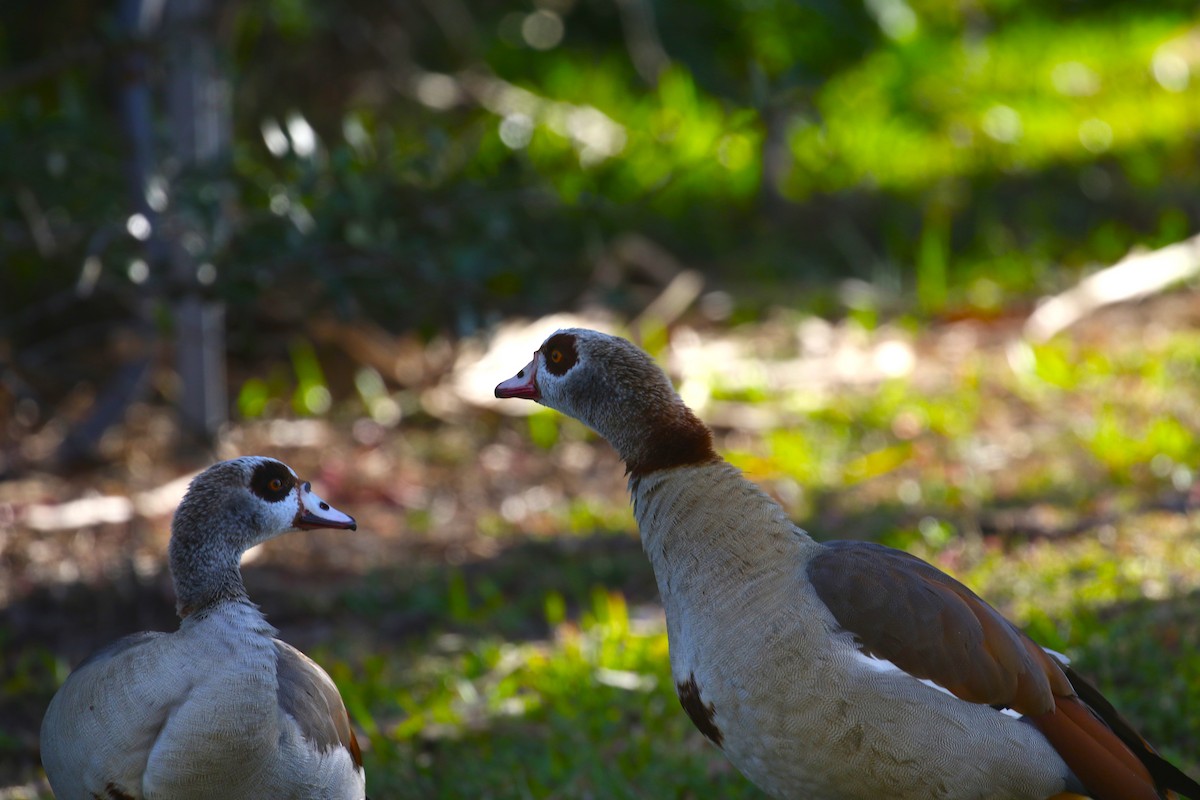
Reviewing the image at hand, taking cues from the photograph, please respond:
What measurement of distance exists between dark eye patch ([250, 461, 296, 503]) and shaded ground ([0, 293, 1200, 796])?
3.40 ft

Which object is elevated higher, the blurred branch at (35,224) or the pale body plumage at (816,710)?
the blurred branch at (35,224)

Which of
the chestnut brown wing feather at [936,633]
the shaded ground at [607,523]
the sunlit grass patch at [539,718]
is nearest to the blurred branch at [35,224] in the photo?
the shaded ground at [607,523]

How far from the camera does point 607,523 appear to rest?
19.4 ft

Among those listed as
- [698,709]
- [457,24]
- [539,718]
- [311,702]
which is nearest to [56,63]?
[539,718]

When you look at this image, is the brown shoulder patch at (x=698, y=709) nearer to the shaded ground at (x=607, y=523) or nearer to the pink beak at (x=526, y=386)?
the shaded ground at (x=607, y=523)

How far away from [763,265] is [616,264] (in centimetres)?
97

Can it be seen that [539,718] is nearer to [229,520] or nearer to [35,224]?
[229,520]

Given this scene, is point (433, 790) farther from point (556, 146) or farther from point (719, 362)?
point (556, 146)

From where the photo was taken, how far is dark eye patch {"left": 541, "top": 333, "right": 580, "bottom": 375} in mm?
3387

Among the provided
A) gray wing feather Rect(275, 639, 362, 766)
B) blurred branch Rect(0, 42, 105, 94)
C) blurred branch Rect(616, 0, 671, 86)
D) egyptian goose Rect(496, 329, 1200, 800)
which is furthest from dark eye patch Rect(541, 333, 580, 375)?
blurred branch Rect(616, 0, 671, 86)

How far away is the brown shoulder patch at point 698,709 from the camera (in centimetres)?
301

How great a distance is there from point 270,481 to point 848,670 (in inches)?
55.2

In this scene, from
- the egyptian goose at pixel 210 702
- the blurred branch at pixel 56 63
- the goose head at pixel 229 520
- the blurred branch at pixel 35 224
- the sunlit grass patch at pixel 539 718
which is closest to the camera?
the egyptian goose at pixel 210 702

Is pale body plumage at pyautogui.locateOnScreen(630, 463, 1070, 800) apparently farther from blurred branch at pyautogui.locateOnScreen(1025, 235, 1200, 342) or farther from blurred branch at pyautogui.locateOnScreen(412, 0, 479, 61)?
blurred branch at pyautogui.locateOnScreen(412, 0, 479, 61)
